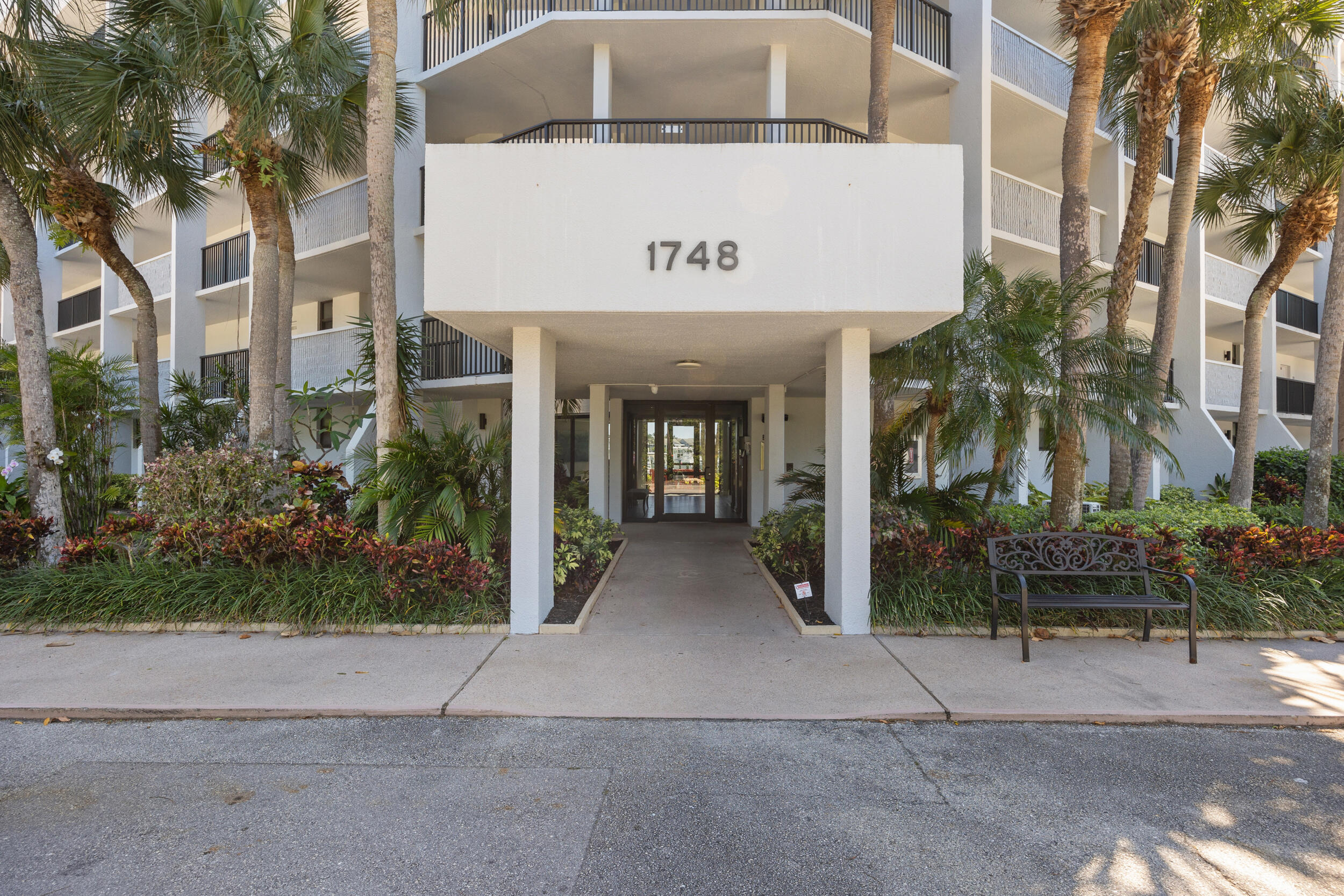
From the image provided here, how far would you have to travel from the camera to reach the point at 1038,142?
519 inches

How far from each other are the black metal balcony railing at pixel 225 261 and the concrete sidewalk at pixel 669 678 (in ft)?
37.0

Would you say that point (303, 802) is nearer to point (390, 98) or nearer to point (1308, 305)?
point (390, 98)

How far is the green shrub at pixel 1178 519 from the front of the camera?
671 cm

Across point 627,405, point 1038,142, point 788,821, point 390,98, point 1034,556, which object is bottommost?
point 788,821

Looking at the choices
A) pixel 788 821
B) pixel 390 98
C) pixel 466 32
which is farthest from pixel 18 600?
pixel 466 32

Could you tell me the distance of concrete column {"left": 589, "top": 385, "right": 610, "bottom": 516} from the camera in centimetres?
1200

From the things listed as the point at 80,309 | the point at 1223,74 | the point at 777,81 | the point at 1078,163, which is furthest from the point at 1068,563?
the point at 80,309

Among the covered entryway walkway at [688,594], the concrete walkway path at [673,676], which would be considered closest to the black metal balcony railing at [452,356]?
the covered entryway walkway at [688,594]

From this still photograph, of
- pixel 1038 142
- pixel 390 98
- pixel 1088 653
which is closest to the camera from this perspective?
pixel 1088 653

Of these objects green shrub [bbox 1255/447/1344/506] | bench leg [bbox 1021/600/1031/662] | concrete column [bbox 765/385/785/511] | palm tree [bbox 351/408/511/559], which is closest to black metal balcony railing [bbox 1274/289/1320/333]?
green shrub [bbox 1255/447/1344/506]

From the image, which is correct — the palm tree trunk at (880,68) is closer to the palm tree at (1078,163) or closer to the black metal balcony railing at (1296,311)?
the palm tree at (1078,163)

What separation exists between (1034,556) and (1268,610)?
2.26 m

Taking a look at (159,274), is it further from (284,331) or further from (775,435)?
(775,435)

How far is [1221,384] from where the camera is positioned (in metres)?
15.2
